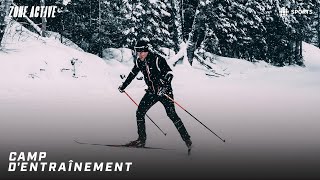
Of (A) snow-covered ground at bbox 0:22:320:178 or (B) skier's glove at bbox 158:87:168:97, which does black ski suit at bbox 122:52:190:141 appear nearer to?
(B) skier's glove at bbox 158:87:168:97

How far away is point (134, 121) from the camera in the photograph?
398 inches

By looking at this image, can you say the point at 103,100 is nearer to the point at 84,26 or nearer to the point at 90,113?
the point at 90,113

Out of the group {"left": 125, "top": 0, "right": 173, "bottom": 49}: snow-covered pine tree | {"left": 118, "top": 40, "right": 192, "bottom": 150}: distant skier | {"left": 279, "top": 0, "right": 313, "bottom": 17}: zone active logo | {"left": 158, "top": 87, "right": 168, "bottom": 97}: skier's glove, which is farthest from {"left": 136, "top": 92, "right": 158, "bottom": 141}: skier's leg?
{"left": 279, "top": 0, "right": 313, "bottom": 17}: zone active logo

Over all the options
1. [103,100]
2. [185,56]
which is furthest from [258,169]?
[185,56]

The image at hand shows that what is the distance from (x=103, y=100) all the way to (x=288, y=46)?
1136 inches

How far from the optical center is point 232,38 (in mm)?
33531

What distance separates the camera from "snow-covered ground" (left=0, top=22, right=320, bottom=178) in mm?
6105

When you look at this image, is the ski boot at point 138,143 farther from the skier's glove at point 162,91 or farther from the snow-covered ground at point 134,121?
the skier's glove at point 162,91

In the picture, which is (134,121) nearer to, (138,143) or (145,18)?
(138,143)

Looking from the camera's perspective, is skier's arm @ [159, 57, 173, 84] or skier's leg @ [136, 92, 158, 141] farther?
skier's leg @ [136, 92, 158, 141]

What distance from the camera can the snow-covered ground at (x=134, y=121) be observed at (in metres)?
6.11

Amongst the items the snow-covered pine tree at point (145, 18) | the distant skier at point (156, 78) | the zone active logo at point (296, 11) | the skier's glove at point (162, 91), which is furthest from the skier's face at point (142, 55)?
the zone active logo at point (296, 11)

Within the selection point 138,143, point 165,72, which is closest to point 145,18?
point 138,143

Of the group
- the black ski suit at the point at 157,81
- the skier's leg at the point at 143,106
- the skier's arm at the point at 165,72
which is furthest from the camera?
the skier's leg at the point at 143,106
